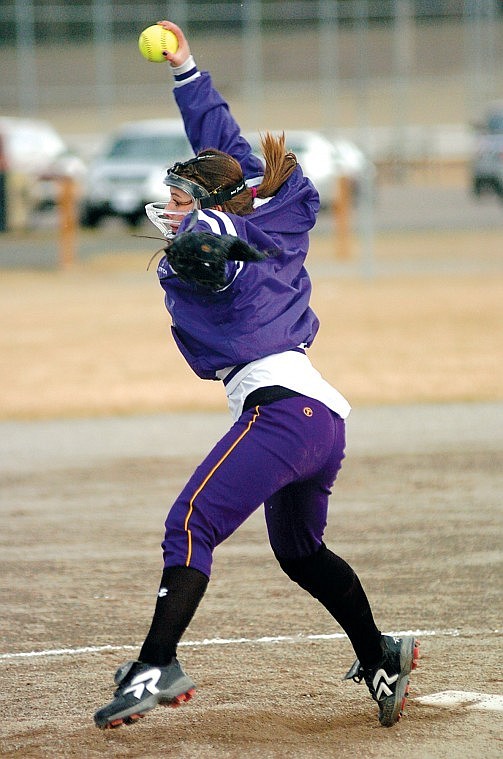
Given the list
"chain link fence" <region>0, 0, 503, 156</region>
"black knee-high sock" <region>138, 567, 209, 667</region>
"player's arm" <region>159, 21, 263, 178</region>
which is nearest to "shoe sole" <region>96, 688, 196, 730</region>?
"black knee-high sock" <region>138, 567, 209, 667</region>

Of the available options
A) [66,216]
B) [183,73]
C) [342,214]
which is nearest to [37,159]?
[66,216]

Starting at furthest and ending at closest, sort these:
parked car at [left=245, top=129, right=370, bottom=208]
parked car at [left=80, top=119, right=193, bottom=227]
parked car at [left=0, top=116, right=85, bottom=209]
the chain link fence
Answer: the chain link fence, parked car at [left=245, top=129, right=370, bottom=208], parked car at [left=0, top=116, right=85, bottom=209], parked car at [left=80, top=119, right=193, bottom=227]

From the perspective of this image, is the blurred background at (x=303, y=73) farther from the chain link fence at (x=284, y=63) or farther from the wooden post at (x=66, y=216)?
the wooden post at (x=66, y=216)

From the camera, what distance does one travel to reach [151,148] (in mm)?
30016

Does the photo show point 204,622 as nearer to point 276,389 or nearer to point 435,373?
point 276,389

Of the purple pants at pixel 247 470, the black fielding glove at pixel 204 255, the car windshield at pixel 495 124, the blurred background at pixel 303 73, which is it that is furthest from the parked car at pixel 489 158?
the black fielding glove at pixel 204 255

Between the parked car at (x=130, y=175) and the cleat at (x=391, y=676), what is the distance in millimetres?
23183

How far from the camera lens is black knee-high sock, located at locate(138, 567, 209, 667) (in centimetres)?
372

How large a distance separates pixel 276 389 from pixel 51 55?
45.3m

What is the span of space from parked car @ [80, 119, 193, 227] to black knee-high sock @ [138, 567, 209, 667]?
77.2 feet

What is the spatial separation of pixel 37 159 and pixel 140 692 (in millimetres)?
30998

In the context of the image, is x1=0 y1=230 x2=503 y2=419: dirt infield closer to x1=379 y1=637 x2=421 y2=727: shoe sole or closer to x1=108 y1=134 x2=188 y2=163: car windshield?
x1=379 y1=637 x2=421 y2=727: shoe sole

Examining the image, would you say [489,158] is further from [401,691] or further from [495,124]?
[401,691]

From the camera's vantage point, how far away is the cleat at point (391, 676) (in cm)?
420
